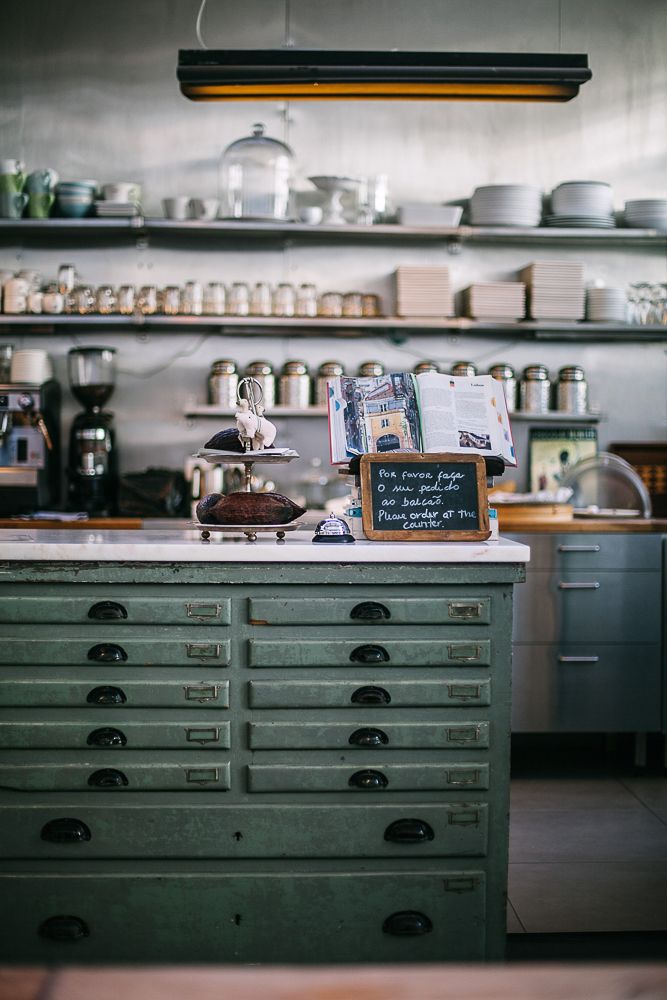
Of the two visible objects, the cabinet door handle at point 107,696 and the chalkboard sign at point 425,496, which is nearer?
the cabinet door handle at point 107,696

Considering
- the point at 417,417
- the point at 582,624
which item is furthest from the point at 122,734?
the point at 582,624

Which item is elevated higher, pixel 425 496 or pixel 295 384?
pixel 295 384

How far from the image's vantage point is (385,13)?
5.05 m

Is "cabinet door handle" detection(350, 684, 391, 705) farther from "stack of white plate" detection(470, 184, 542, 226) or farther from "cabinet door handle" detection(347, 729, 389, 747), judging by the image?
"stack of white plate" detection(470, 184, 542, 226)

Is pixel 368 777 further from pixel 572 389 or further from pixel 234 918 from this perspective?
pixel 572 389

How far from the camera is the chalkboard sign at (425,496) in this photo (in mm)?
2459

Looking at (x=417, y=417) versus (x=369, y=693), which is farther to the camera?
(x=417, y=417)

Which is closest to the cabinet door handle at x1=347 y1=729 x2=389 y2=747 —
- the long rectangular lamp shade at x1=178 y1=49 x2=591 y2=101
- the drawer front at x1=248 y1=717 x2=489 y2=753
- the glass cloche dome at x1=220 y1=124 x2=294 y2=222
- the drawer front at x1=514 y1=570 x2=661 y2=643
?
the drawer front at x1=248 y1=717 x2=489 y2=753

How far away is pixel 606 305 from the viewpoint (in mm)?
4789

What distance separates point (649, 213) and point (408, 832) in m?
3.76

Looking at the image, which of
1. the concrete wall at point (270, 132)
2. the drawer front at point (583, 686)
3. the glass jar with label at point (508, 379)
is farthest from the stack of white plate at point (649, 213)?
the drawer front at point (583, 686)

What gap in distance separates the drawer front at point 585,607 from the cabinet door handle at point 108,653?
227cm

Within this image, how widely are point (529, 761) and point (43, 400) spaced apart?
2.91m

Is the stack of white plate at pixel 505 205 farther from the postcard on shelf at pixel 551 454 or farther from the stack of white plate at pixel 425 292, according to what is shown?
the postcard on shelf at pixel 551 454
